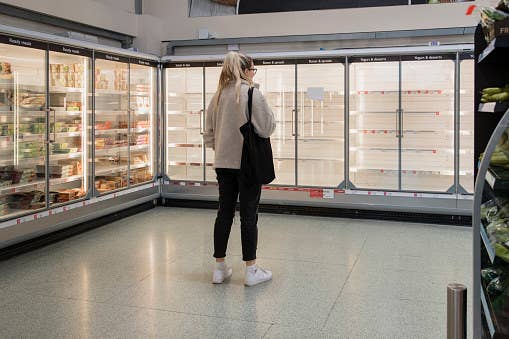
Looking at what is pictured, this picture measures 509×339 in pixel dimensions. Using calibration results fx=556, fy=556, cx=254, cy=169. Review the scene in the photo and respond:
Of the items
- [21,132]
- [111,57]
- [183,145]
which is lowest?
[183,145]

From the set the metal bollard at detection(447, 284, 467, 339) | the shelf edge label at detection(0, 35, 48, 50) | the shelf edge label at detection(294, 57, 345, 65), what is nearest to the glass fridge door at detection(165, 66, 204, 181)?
the shelf edge label at detection(294, 57, 345, 65)

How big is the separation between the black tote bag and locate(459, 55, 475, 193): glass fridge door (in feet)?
12.3

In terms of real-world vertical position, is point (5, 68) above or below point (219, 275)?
above

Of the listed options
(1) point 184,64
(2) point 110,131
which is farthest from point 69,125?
(1) point 184,64

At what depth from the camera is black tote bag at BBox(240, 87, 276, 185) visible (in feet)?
14.0

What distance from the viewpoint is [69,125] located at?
21.7ft

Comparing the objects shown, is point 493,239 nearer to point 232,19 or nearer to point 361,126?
point 361,126

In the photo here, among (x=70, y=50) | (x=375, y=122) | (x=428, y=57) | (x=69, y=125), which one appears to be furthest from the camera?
(x=375, y=122)

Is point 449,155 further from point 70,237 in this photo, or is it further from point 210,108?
point 70,237

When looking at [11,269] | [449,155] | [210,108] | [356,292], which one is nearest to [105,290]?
[11,269]

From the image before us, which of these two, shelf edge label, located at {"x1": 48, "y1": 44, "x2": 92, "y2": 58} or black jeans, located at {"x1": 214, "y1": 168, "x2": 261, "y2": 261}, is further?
shelf edge label, located at {"x1": 48, "y1": 44, "x2": 92, "y2": 58}

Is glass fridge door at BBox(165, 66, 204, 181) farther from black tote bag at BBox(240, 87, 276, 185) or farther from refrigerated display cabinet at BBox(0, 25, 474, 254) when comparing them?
black tote bag at BBox(240, 87, 276, 185)

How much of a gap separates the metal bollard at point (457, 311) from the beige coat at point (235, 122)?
2.54 meters

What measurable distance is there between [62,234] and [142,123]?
2.37 metres
